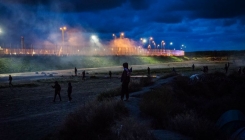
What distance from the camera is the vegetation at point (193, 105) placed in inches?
346

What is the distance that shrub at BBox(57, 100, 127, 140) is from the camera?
31.5 feet

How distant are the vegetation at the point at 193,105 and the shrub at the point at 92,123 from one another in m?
1.49

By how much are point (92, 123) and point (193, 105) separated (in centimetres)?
740

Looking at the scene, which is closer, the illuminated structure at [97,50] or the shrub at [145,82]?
the shrub at [145,82]

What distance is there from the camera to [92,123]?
32.3 ft

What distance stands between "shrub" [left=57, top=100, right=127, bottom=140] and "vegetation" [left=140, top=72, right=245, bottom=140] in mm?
1486

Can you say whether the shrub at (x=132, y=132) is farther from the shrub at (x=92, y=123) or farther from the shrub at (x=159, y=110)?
the shrub at (x=159, y=110)

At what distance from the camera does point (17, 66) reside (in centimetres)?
6275

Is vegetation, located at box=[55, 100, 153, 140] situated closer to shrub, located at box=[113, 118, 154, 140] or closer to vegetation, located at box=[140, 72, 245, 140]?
shrub, located at box=[113, 118, 154, 140]

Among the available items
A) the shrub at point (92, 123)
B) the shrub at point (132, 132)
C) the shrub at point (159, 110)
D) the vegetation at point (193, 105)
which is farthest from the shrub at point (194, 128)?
the shrub at point (92, 123)

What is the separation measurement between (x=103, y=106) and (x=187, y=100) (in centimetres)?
720

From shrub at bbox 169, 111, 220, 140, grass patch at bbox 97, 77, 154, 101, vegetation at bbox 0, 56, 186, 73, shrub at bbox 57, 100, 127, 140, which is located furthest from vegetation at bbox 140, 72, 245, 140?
vegetation at bbox 0, 56, 186, 73

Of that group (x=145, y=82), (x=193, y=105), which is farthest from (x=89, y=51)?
(x=193, y=105)

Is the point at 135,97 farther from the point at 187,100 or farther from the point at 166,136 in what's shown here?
the point at 166,136
